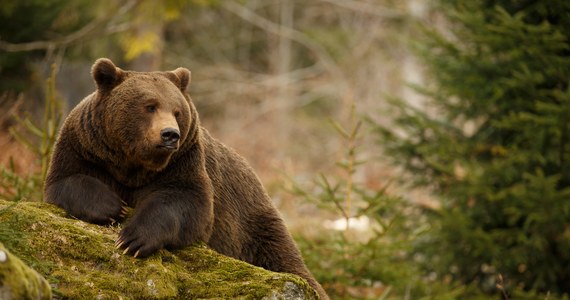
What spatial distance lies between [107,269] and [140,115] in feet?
3.24

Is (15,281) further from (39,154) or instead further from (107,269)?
(39,154)

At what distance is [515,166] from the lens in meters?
8.04

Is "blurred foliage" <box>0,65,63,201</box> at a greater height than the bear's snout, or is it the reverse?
the bear's snout

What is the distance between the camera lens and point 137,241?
3545 millimetres

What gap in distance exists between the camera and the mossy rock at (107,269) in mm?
3215

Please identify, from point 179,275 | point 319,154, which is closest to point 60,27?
point 179,275

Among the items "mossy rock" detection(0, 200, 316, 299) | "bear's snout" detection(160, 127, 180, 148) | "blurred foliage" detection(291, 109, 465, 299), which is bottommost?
"blurred foliage" detection(291, 109, 465, 299)

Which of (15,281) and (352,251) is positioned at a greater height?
(15,281)

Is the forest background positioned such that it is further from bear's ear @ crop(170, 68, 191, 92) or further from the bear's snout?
the bear's snout

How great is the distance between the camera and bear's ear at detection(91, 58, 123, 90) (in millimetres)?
4137

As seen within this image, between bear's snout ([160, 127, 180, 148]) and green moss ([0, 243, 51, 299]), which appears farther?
bear's snout ([160, 127, 180, 148])

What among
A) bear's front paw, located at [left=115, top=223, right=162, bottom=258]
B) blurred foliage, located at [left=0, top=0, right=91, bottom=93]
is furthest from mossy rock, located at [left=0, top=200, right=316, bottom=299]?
blurred foliage, located at [left=0, top=0, right=91, bottom=93]

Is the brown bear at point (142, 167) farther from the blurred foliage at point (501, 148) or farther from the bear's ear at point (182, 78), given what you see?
the blurred foliage at point (501, 148)

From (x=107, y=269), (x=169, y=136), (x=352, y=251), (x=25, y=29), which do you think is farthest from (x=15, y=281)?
(x=25, y=29)
